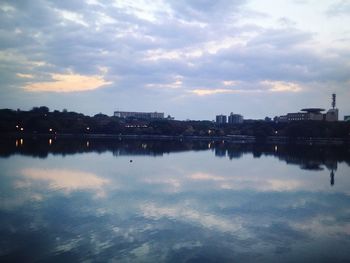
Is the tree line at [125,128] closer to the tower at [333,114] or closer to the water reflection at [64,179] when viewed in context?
the tower at [333,114]

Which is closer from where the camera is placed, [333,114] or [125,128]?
[125,128]

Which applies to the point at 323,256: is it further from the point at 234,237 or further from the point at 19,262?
the point at 19,262

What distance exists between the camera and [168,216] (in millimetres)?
12906

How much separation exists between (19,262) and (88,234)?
8.08 feet

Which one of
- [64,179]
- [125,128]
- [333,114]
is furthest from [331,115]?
[64,179]

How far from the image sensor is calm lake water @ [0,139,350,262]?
947cm

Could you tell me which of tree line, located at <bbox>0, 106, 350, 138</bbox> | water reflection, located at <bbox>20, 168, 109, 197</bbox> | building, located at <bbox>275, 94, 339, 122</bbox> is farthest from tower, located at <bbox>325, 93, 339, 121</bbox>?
water reflection, located at <bbox>20, 168, 109, 197</bbox>

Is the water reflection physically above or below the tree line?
below

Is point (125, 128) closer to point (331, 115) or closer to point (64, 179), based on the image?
point (331, 115)

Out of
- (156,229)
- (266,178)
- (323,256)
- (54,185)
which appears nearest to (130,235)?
(156,229)

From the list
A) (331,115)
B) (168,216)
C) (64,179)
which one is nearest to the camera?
(168,216)

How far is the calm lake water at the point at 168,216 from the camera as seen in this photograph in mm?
9469

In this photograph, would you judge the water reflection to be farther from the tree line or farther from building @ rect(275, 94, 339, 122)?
building @ rect(275, 94, 339, 122)

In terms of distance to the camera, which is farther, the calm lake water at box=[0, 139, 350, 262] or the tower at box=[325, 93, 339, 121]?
the tower at box=[325, 93, 339, 121]
